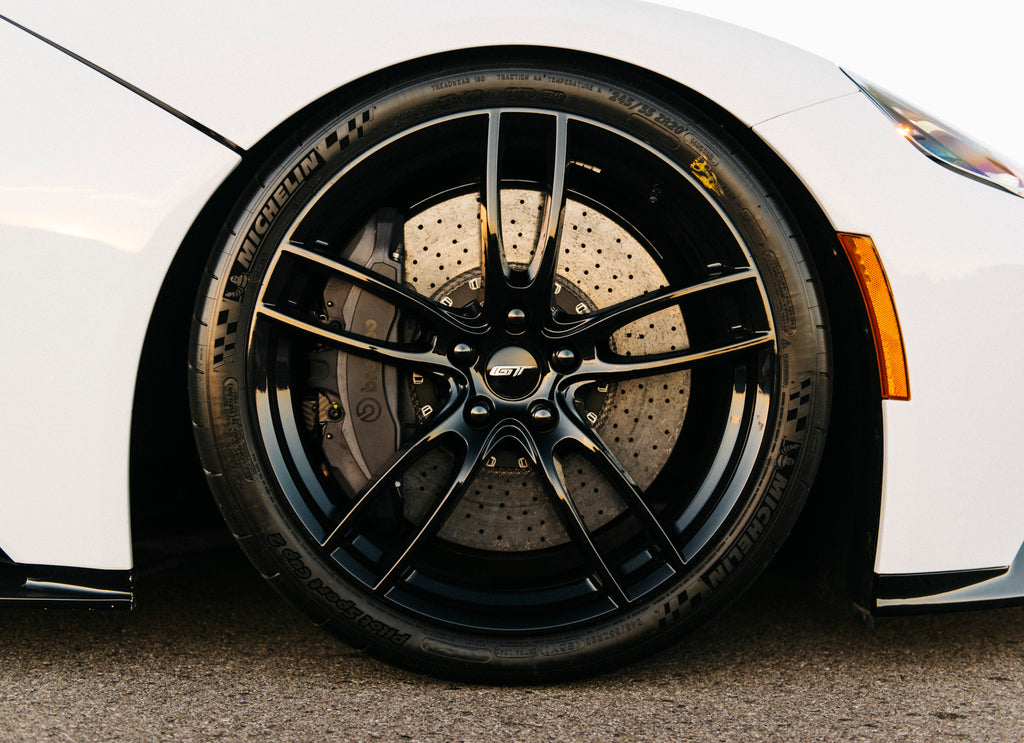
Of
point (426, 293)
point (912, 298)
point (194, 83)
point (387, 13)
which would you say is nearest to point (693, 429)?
point (912, 298)

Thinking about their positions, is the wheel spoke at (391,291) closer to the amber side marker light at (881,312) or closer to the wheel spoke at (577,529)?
the wheel spoke at (577,529)

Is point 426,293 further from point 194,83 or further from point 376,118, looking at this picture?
point 194,83

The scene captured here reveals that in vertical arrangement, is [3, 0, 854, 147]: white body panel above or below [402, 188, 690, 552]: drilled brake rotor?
above

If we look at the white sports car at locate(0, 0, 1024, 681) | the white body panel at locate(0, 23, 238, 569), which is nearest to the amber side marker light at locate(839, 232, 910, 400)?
the white sports car at locate(0, 0, 1024, 681)

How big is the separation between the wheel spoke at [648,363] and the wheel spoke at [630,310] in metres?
0.05

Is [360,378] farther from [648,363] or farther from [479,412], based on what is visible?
[648,363]

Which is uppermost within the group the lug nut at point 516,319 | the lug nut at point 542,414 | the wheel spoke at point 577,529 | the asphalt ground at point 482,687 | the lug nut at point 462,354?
the lug nut at point 516,319

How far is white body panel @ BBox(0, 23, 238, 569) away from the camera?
1.19 m

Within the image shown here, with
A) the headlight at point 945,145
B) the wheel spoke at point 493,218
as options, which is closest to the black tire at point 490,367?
the wheel spoke at point 493,218

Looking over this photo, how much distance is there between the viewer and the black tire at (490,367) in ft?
4.16

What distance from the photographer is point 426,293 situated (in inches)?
56.0

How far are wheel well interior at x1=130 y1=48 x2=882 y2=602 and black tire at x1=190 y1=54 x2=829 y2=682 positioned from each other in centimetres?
4

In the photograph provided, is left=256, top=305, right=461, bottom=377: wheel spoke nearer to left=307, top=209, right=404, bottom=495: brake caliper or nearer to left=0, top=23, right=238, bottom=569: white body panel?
left=307, top=209, right=404, bottom=495: brake caliper

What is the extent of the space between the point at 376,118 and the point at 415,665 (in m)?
0.85
